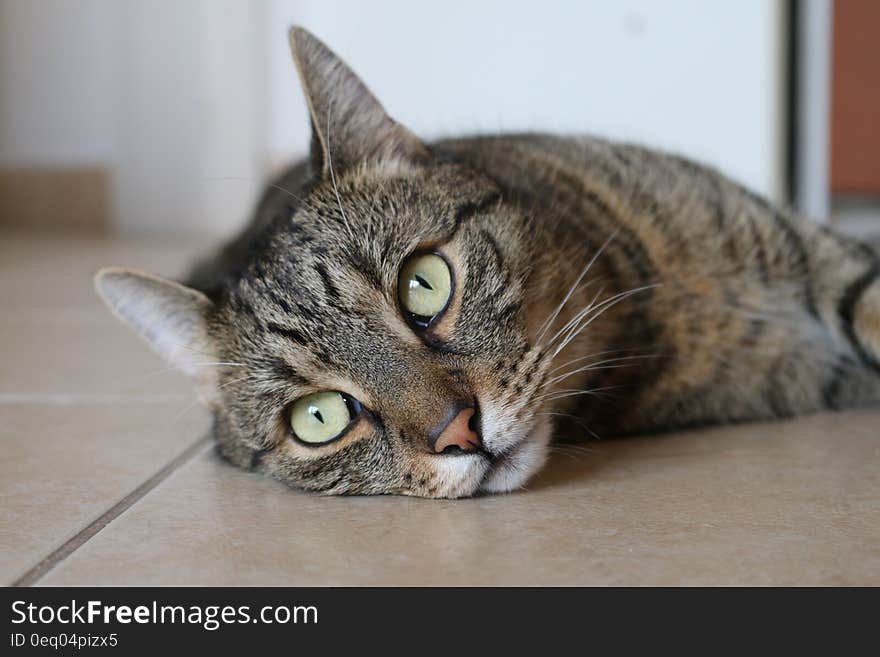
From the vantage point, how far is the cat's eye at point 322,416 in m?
1.20

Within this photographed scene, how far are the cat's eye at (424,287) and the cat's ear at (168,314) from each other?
0.34 metres

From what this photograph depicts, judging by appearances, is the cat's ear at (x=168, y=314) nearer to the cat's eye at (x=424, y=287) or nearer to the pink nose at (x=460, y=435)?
the cat's eye at (x=424, y=287)

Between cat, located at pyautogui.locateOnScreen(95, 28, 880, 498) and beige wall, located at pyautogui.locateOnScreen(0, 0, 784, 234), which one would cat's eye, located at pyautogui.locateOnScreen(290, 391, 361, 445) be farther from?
beige wall, located at pyautogui.locateOnScreen(0, 0, 784, 234)

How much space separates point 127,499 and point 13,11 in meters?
5.23

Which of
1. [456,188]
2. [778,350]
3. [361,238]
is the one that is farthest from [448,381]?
[778,350]

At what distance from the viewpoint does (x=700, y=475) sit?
47.9 inches

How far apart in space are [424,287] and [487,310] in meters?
0.09

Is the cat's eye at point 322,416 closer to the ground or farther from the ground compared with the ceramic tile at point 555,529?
farther from the ground

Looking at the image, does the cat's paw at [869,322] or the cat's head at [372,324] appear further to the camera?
the cat's paw at [869,322]

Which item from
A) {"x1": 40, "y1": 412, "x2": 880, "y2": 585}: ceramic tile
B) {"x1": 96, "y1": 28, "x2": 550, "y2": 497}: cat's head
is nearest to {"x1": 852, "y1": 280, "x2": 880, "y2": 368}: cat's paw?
{"x1": 40, "y1": 412, "x2": 880, "y2": 585}: ceramic tile

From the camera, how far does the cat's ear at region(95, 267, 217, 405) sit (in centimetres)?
141
